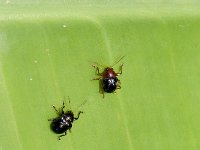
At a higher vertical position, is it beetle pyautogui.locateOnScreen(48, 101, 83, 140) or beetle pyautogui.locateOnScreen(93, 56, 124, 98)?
beetle pyautogui.locateOnScreen(93, 56, 124, 98)

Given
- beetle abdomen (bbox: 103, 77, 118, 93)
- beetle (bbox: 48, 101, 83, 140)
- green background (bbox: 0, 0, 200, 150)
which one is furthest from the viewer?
beetle abdomen (bbox: 103, 77, 118, 93)

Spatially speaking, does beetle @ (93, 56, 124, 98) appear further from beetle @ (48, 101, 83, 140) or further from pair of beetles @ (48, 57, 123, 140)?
beetle @ (48, 101, 83, 140)

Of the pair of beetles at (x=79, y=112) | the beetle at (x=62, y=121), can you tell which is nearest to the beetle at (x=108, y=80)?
the pair of beetles at (x=79, y=112)

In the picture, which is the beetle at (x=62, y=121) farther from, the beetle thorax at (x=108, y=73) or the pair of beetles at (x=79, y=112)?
the beetle thorax at (x=108, y=73)

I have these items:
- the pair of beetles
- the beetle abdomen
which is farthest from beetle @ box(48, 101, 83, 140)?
the beetle abdomen

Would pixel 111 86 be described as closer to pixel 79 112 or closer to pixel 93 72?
pixel 93 72

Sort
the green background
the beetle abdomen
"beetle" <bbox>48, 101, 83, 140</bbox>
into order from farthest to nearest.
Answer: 1. the beetle abdomen
2. "beetle" <bbox>48, 101, 83, 140</bbox>
3. the green background
